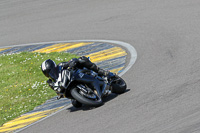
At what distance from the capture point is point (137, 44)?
13.1m

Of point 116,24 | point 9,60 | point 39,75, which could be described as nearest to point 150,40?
point 116,24

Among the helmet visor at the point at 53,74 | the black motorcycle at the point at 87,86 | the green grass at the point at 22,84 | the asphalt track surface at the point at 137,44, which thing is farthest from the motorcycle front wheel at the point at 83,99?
the green grass at the point at 22,84

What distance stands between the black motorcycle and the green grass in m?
1.94

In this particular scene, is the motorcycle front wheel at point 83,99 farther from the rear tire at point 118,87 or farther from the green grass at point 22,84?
the green grass at point 22,84

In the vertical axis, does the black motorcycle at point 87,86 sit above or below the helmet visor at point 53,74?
below

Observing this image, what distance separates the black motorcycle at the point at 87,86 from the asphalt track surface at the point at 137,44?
20 cm

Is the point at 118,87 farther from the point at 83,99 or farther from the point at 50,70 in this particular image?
the point at 50,70

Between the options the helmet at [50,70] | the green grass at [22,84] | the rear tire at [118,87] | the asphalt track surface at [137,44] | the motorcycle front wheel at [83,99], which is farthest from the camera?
the green grass at [22,84]

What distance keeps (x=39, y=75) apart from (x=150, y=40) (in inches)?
140

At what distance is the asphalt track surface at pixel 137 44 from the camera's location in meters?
7.58

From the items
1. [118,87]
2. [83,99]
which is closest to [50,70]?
[83,99]

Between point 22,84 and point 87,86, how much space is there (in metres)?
3.71

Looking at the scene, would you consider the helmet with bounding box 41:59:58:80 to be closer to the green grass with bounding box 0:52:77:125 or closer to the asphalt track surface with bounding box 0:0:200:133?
the asphalt track surface with bounding box 0:0:200:133

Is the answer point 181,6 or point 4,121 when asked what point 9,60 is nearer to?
point 4,121
